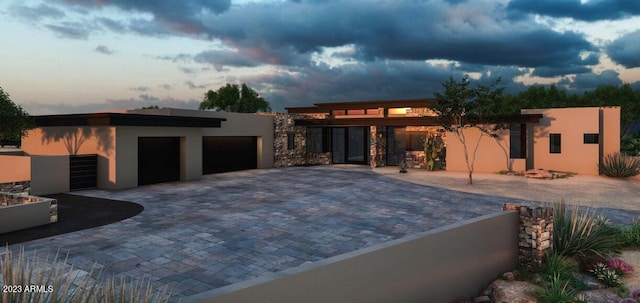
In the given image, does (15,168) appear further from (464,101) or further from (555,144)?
(555,144)

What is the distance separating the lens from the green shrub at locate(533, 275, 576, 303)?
7168 mm

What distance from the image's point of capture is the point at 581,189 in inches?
696

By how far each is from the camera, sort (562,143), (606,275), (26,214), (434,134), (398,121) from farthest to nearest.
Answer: (434,134), (398,121), (562,143), (26,214), (606,275)

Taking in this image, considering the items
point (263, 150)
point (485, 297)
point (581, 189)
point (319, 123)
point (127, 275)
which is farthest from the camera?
point (319, 123)

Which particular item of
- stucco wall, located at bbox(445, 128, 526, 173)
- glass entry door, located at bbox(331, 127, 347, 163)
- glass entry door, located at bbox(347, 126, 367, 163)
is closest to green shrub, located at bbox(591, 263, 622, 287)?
stucco wall, located at bbox(445, 128, 526, 173)

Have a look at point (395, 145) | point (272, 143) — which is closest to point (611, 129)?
point (395, 145)

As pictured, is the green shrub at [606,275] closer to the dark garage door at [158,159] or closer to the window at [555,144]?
the window at [555,144]

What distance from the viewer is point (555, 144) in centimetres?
2389

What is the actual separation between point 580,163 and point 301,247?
21148 millimetres

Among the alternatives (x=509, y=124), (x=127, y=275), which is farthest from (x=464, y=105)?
(x=127, y=275)

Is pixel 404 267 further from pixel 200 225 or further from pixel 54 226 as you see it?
pixel 54 226

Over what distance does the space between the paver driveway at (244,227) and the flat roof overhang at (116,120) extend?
288 centimetres

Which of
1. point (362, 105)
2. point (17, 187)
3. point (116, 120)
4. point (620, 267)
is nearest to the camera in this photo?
point (620, 267)

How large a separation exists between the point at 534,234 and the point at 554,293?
1979 mm
